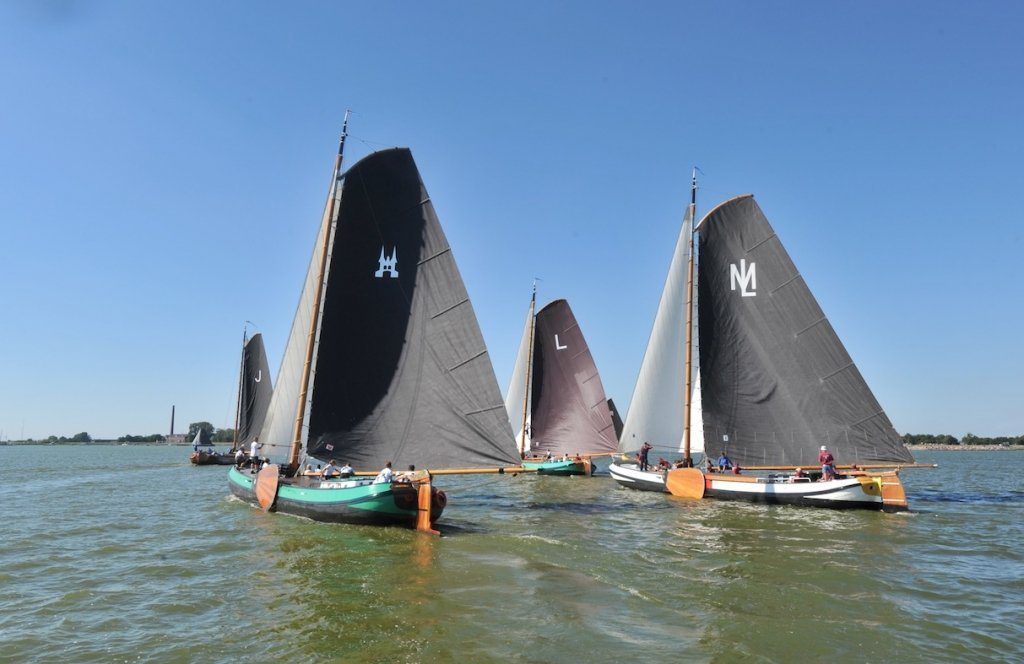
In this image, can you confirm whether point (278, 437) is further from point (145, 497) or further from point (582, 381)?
point (582, 381)

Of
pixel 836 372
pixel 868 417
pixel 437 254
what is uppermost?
pixel 437 254

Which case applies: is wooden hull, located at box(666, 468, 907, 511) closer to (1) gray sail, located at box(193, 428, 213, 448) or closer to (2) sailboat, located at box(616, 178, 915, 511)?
(2) sailboat, located at box(616, 178, 915, 511)

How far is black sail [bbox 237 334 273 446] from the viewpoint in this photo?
230 feet

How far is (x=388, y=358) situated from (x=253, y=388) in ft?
169

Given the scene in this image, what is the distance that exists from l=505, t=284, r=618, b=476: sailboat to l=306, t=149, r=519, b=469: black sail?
28.6 m

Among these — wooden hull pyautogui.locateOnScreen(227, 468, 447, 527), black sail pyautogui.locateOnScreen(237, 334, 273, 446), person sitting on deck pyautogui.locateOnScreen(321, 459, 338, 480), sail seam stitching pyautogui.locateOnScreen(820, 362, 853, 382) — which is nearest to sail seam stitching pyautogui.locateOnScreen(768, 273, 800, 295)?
sail seam stitching pyautogui.locateOnScreen(820, 362, 853, 382)

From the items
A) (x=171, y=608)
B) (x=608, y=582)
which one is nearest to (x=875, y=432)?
(x=608, y=582)

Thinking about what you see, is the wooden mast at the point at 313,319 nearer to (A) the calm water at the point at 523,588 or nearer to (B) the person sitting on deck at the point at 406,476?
(A) the calm water at the point at 523,588

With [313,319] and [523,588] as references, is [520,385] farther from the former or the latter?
[523,588]

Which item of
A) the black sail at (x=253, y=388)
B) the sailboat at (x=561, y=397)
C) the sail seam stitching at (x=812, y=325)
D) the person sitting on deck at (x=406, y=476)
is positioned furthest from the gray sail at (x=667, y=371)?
the black sail at (x=253, y=388)

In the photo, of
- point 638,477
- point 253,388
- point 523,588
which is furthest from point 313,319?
point 253,388

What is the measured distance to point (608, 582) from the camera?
15469 mm

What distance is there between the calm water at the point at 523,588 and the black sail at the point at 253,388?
142ft

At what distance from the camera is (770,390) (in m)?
32.6
